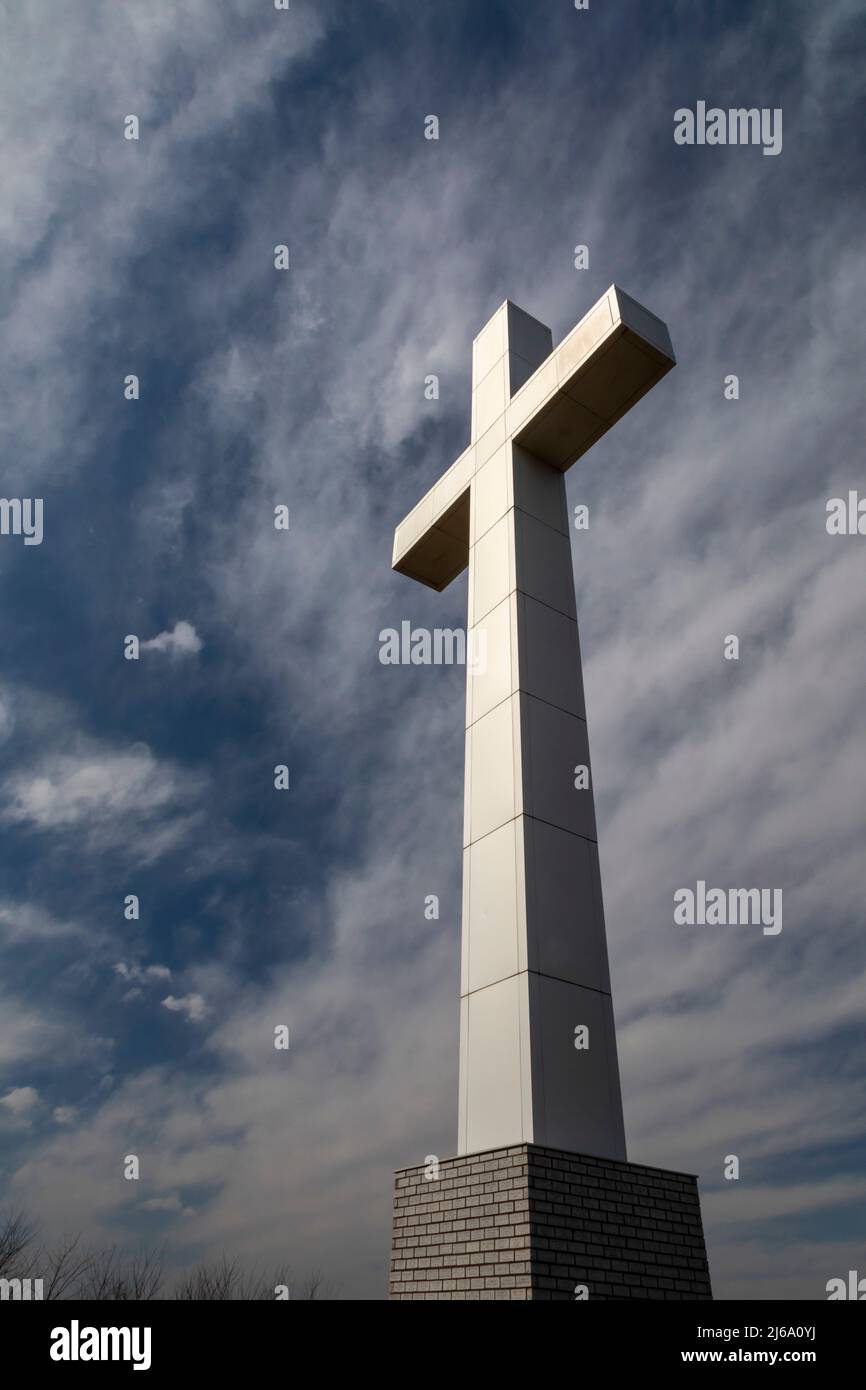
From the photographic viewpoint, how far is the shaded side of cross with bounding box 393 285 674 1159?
7801mm

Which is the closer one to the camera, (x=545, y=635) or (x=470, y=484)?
(x=545, y=635)

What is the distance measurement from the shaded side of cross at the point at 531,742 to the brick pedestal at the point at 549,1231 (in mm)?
347

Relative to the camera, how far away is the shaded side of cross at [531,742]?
780 centimetres

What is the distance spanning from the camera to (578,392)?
1102 centimetres

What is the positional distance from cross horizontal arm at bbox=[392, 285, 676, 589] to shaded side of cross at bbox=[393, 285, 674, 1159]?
0.06ft

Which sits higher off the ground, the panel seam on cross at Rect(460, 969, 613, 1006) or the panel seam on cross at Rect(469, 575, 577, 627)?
the panel seam on cross at Rect(469, 575, 577, 627)

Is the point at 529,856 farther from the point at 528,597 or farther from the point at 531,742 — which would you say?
the point at 528,597

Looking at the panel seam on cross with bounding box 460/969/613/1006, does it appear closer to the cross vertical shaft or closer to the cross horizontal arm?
the cross vertical shaft

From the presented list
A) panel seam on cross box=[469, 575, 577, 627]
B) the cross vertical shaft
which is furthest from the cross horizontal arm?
panel seam on cross box=[469, 575, 577, 627]
